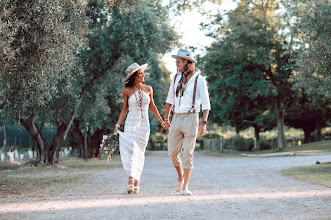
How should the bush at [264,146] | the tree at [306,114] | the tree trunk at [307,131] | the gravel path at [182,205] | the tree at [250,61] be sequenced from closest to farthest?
the gravel path at [182,205] → the tree at [250,61] → the tree at [306,114] → the bush at [264,146] → the tree trunk at [307,131]

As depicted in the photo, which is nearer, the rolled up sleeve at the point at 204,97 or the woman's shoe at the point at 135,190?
the rolled up sleeve at the point at 204,97

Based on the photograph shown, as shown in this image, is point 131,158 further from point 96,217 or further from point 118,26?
point 118,26

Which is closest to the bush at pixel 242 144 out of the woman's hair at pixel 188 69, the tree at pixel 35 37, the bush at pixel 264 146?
the bush at pixel 264 146

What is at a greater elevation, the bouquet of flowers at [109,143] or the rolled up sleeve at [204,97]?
the rolled up sleeve at [204,97]

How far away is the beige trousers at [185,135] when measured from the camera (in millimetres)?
8841

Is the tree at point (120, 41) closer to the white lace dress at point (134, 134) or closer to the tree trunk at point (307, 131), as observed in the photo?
the white lace dress at point (134, 134)

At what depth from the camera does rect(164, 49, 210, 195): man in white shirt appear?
8852mm

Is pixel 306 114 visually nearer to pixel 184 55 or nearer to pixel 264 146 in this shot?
pixel 264 146

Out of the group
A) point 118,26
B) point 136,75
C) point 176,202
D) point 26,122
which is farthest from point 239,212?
point 26,122

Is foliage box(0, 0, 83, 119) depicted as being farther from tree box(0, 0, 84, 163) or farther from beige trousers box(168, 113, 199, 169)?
beige trousers box(168, 113, 199, 169)

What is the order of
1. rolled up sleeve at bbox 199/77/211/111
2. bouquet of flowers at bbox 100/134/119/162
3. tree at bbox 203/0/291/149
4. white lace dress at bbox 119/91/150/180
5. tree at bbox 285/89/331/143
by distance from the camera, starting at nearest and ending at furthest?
1. rolled up sleeve at bbox 199/77/211/111
2. white lace dress at bbox 119/91/150/180
3. bouquet of flowers at bbox 100/134/119/162
4. tree at bbox 203/0/291/149
5. tree at bbox 285/89/331/143

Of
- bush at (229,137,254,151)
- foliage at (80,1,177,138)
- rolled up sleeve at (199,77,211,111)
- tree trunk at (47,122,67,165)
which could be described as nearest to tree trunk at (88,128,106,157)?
tree trunk at (47,122,67,165)

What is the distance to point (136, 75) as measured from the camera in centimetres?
967

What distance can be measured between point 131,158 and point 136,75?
1.58 meters
